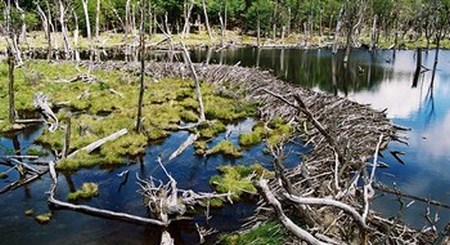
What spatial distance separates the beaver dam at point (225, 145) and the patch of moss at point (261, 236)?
80mm

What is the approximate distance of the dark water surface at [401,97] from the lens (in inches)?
798

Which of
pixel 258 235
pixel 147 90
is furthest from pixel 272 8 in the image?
pixel 258 235

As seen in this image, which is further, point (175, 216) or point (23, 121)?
point (23, 121)

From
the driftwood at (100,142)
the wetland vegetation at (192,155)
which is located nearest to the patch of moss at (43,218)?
the wetland vegetation at (192,155)

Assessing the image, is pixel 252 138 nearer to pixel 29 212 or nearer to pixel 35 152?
pixel 35 152

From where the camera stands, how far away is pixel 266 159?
78.8 ft

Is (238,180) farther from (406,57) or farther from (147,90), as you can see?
(406,57)

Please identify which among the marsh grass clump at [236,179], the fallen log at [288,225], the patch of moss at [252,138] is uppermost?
the fallen log at [288,225]

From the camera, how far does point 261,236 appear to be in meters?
13.3

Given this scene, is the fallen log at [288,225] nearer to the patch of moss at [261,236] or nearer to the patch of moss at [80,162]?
the patch of moss at [261,236]

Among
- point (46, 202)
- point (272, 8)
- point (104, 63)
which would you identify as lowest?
point (46, 202)

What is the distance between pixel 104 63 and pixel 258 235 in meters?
45.5

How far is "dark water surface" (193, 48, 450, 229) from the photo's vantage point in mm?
20281

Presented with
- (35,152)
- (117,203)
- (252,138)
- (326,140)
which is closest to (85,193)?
(117,203)
